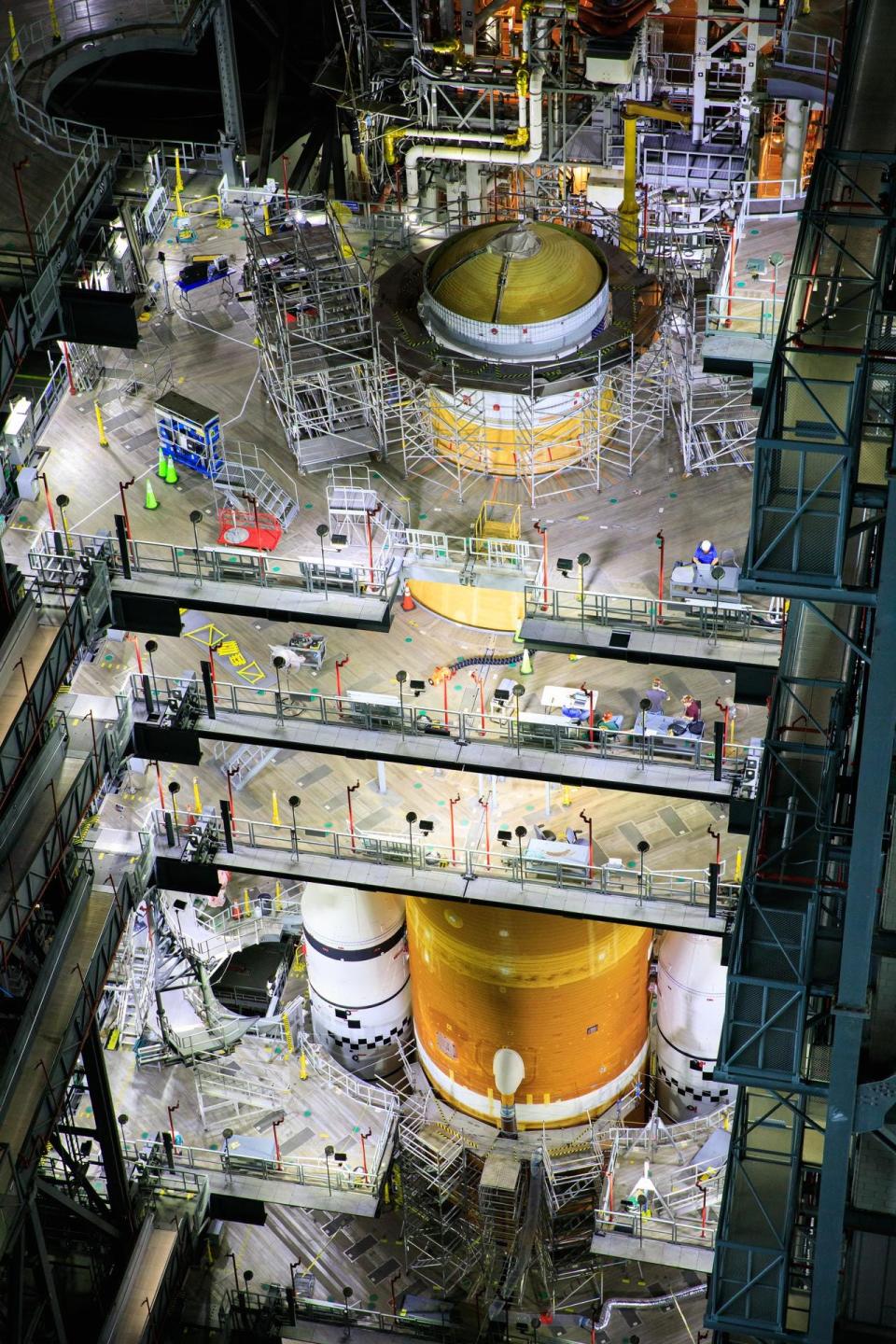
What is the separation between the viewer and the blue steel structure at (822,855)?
30.2 metres

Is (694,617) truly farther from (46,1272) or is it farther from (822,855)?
(46,1272)

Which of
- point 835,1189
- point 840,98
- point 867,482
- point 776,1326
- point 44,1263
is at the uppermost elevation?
point 840,98

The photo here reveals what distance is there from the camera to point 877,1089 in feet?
107

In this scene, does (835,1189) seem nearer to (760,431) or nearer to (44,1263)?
(760,431)

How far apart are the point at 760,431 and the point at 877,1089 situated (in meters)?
9.67

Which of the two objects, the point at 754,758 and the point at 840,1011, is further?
the point at 754,758

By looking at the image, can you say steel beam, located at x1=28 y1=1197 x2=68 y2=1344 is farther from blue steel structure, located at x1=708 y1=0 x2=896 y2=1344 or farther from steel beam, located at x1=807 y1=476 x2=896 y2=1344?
steel beam, located at x1=807 y1=476 x2=896 y2=1344

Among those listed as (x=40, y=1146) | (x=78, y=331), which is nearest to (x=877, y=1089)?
(x=40, y=1146)

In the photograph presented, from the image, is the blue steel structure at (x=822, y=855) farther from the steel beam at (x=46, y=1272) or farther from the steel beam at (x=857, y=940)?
the steel beam at (x=46, y=1272)

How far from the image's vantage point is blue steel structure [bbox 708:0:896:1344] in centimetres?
3017

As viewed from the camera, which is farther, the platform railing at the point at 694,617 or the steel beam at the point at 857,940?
the platform railing at the point at 694,617

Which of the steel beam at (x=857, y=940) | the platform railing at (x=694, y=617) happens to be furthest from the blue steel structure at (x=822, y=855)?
the platform railing at (x=694, y=617)

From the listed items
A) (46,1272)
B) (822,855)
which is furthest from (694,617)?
(46,1272)

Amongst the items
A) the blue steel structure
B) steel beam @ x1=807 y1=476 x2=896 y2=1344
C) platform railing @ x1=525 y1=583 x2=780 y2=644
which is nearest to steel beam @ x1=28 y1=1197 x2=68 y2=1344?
the blue steel structure
